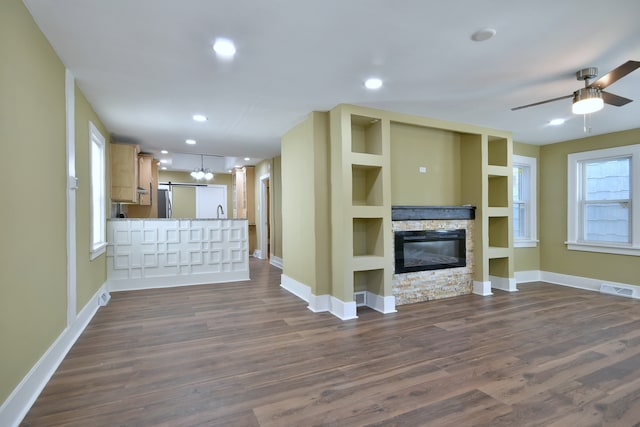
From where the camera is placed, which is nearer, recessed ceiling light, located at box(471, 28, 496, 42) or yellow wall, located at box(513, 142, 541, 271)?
recessed ceiling light, located at box(471, 28, 496, 42)

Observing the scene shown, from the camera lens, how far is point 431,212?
4449 millimetres

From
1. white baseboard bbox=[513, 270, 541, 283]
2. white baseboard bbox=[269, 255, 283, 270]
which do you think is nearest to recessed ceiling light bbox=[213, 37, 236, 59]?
white baseboard bbox=[269, 255, 283, 270]

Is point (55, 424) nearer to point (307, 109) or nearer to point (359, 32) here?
point (359, 32)

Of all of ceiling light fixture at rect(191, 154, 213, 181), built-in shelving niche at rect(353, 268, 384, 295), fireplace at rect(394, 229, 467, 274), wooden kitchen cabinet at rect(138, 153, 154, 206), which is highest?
ceiling light fixture at rect(191, 154, 213, 181)

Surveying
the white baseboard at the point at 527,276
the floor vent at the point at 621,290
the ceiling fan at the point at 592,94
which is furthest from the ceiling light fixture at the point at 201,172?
the floor vent at the point at 621,290

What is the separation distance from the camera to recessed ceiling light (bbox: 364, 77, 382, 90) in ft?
9.95

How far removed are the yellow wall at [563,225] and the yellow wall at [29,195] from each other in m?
6.89

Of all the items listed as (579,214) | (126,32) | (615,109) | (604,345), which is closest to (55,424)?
(126,32)

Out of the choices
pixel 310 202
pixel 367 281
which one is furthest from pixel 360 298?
pixel 310 202

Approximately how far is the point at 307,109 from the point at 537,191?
15.1ft

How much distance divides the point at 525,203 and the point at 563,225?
67 centimetres

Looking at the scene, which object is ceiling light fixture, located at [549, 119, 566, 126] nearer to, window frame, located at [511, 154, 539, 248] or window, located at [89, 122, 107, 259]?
window frame, located at [511, 154, 539, 248]

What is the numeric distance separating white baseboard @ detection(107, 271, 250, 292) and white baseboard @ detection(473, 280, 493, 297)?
3.79 metres

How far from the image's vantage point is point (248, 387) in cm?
223
